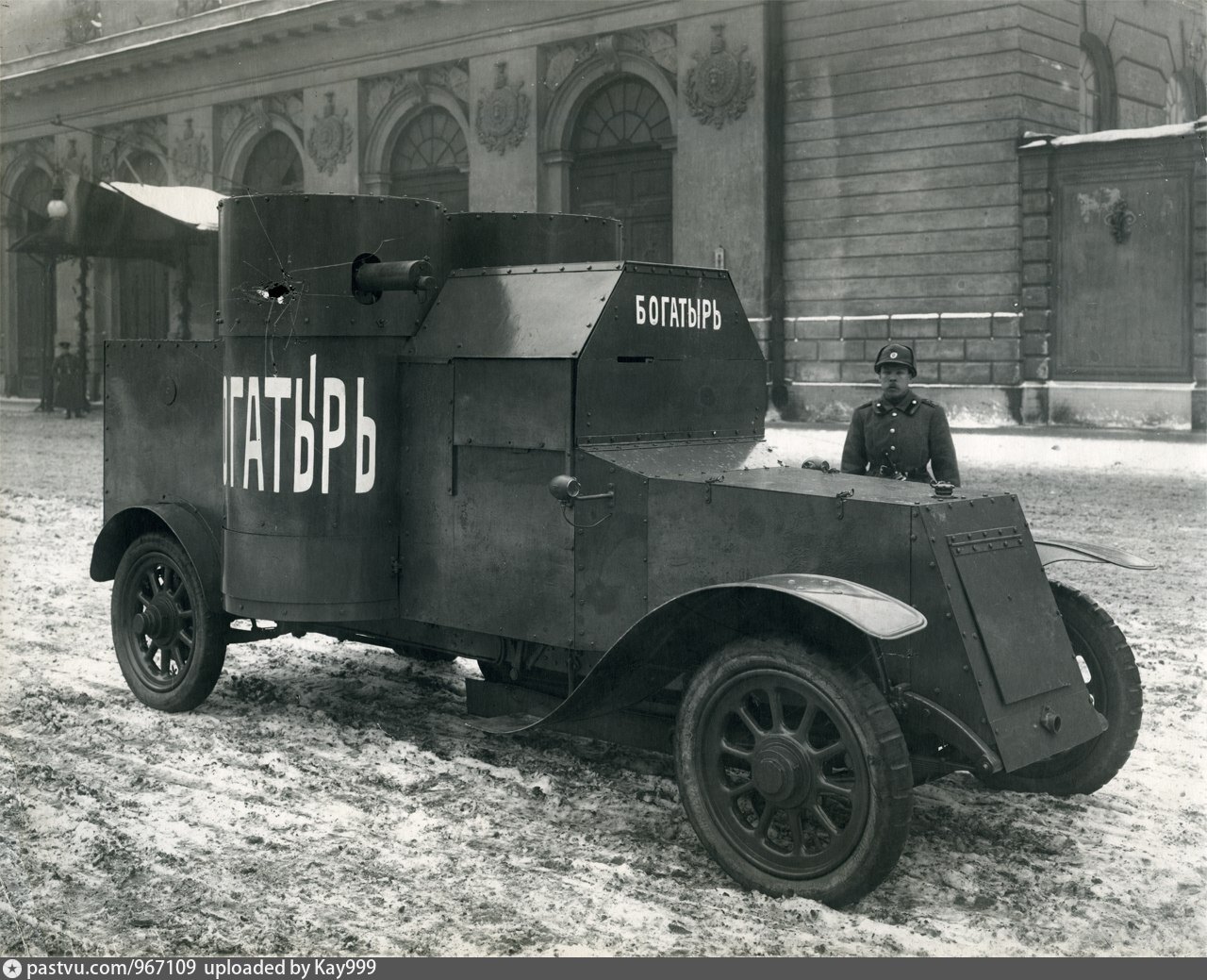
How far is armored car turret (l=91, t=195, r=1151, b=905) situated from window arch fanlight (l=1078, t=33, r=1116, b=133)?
713 inches

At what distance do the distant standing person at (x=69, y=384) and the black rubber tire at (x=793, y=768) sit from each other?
25.8m

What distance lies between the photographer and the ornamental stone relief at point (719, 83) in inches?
826

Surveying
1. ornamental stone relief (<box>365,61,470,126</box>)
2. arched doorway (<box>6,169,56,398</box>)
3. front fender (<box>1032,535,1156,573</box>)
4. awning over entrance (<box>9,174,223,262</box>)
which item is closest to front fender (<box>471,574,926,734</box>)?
front fender (<box>1032,535,1156,573</box>)

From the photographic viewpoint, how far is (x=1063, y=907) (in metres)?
3.74

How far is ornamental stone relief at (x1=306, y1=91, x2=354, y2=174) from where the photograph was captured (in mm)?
26547

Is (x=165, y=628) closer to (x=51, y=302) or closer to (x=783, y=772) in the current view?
(x=783, y=772)

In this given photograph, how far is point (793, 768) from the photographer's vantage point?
378 cm

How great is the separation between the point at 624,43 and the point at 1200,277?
9.93 m

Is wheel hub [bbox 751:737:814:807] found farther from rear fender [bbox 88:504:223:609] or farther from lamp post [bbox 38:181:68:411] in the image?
lamp post [bbox 38:181:68:411]

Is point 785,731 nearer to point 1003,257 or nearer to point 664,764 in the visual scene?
point 664,764

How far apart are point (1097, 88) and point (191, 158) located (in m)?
18.5

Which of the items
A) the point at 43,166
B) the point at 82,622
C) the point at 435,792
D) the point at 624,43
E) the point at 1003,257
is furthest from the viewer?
the point at 43,166

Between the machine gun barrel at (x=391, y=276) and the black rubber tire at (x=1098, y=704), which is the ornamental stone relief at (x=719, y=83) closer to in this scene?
the machine gun barrel at (x=391, y=276)

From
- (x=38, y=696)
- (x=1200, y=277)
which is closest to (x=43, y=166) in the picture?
(x=1200, y=277)
